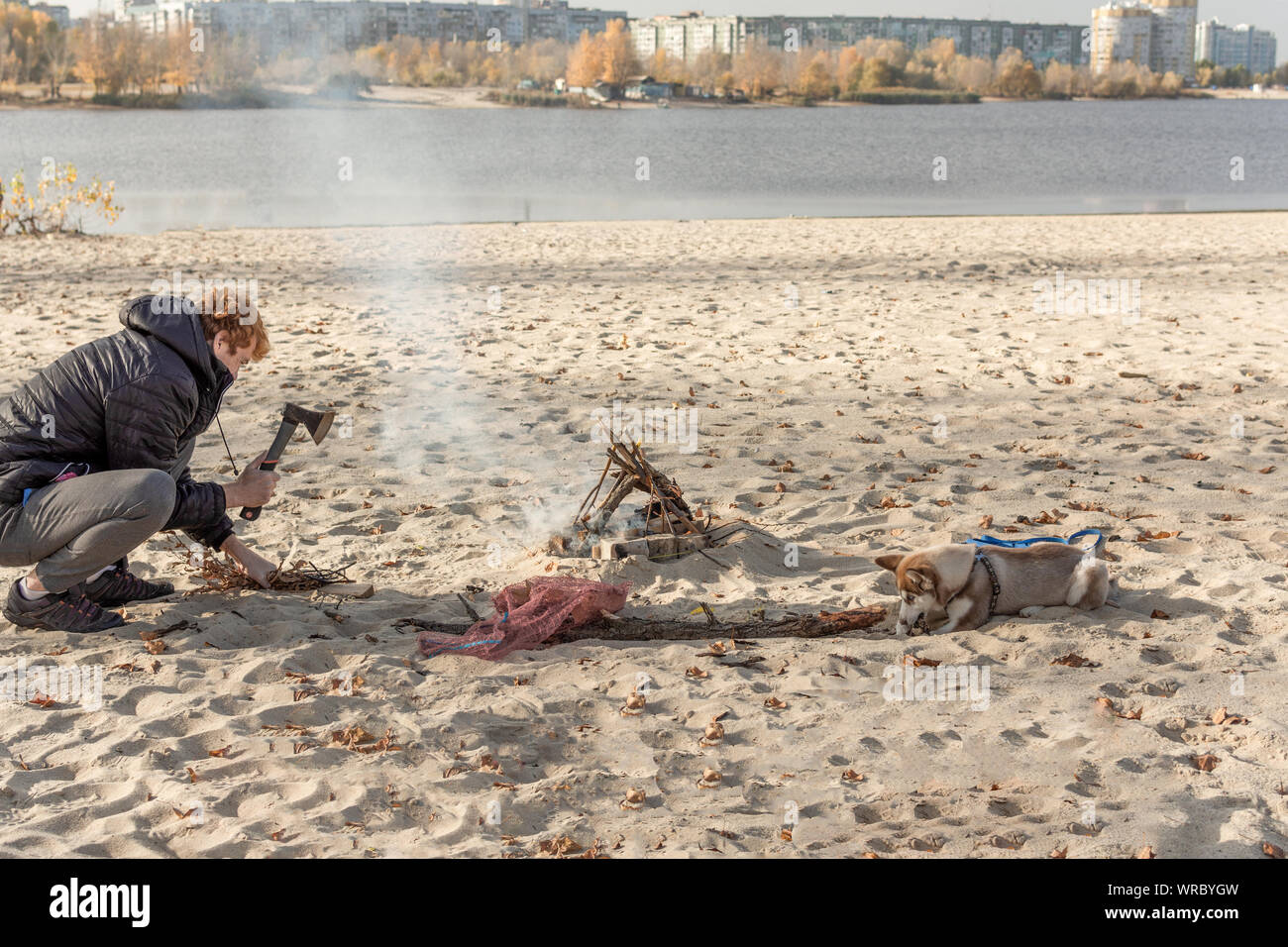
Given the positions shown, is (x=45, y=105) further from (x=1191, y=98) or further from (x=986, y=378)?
(x=1191, y=98)

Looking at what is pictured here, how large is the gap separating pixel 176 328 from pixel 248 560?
1.07 metres

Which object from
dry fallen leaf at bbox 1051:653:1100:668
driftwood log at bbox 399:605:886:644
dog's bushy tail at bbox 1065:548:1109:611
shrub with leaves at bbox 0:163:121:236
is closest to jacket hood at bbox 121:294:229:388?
driftwood log at bbox 399:605:886:644

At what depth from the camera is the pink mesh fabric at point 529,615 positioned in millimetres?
4148

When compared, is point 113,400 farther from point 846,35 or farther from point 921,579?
point 846,35

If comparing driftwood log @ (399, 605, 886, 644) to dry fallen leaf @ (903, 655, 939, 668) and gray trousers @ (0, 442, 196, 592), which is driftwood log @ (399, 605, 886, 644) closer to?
dry fallen leaf @ (903, 655, 939, 668)

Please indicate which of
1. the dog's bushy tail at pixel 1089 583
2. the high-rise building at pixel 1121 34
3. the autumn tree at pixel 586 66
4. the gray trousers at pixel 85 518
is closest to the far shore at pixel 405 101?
the autumn tree at pixel 586 66

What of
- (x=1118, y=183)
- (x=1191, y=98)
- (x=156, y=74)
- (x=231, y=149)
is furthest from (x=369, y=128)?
(x=1191, y=98)

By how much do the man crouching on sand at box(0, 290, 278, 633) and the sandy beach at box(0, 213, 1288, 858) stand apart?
39 cm

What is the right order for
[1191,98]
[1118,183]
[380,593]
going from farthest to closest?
[1191,98], [1118,183], [380,593]

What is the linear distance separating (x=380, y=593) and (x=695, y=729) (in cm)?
175

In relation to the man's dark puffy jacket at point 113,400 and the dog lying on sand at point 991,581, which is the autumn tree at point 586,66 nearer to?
the man's dark puffy jacket at point 113,400

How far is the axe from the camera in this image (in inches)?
175

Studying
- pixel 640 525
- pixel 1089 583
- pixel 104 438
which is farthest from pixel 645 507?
pixel 104 438

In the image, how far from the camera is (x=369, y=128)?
2031 inches
